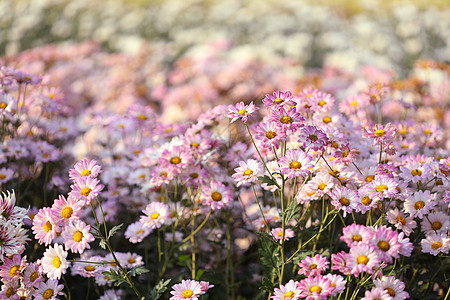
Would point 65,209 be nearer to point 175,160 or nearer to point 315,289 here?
point 175,160

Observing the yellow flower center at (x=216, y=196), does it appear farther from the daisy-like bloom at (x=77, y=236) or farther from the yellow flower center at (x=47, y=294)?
the yellow flower center at (x=47, y=294)

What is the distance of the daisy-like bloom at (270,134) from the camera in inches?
60.5

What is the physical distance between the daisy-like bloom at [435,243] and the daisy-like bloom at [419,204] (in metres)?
0.11

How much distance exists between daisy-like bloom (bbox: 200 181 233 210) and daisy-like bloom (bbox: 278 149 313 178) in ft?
1.52

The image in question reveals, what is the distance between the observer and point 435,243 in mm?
1627

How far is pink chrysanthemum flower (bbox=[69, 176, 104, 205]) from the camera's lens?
58.1 inches

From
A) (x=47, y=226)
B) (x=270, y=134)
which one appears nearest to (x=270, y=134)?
(x=270, y=134)

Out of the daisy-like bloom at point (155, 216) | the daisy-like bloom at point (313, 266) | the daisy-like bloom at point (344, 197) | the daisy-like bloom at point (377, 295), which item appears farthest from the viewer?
the daisy-like bloom at point (155, 216)

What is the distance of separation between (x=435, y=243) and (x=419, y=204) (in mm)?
158

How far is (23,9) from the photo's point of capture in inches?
378

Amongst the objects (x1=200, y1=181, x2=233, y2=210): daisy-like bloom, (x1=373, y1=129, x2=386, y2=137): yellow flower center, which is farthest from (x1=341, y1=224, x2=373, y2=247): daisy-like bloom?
(x1=200, y1=181, x2=233, y2=210): daisy-like bloom

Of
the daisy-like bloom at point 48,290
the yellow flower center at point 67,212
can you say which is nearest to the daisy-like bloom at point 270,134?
the yellow flower center at point 67,212

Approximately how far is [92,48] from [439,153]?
17.7 feet

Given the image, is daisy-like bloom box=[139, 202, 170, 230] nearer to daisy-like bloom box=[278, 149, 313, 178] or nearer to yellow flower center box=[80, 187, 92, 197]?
yellow flower center box=[80, 187, 92, 197]
